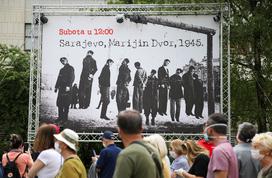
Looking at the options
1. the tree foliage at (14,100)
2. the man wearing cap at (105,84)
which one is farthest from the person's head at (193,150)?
the tree foliage at (14,100)

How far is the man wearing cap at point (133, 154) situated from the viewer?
15.8 ft

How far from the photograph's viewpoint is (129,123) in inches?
197

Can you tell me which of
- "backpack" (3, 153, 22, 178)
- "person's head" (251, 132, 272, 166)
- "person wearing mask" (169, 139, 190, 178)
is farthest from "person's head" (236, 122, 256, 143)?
"backpack" (3, 153, 22, 178)

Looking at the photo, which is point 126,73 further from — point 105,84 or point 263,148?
point 263,148

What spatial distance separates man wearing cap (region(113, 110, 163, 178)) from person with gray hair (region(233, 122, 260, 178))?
8.03 ft

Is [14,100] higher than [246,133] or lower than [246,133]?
higher

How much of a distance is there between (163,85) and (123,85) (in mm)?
1096

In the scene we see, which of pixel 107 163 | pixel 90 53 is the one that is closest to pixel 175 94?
pixel 90 53

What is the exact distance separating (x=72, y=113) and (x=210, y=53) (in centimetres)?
414

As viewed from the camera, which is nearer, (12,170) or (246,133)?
(246,133)

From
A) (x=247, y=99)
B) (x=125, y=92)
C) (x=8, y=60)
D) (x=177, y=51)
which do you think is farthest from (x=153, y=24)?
Result: (x=8, y=60)

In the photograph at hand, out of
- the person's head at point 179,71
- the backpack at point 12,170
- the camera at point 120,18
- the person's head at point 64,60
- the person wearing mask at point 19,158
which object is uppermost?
the camera at point 120,18

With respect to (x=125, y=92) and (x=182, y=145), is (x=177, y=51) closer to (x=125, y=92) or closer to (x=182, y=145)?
(x=125, y=92)

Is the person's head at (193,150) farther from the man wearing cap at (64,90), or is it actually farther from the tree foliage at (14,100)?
the tree foliage at (14,100)
